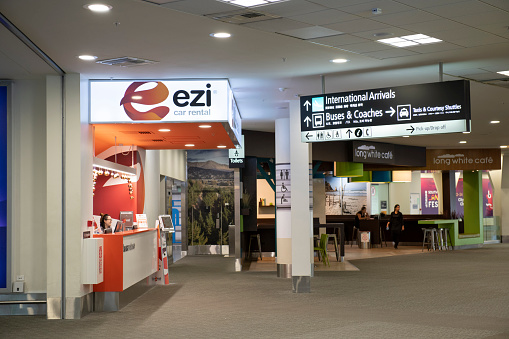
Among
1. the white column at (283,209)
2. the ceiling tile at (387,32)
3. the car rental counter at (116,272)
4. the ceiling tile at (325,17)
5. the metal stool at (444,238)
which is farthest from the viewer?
the metal stool at (444,238)

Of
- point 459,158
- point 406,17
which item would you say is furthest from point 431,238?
point 406,17

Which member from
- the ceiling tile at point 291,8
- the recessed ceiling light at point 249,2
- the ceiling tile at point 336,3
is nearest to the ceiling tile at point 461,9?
the ceiling tile at point 336,3

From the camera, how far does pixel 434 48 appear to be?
24.0 feet

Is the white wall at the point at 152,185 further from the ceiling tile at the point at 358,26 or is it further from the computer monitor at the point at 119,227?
the ceiling tile at the point at 358,26

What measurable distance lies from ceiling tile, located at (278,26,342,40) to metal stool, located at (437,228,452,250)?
47.9 feet

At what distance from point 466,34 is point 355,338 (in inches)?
127

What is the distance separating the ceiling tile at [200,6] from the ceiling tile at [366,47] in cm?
197

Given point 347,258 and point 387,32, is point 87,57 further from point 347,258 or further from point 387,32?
point 347,258

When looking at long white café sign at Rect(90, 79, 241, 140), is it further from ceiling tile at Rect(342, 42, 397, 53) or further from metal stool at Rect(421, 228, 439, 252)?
metal stool at Rect(421, 228, 439, 252)

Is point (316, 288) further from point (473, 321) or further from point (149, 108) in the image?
point (149, 108)

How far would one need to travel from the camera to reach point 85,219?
877 cm

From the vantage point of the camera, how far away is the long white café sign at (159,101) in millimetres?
8742

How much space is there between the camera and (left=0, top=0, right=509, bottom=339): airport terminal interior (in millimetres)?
6215

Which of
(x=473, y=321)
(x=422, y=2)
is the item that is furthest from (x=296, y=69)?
(x=473, y=321)
